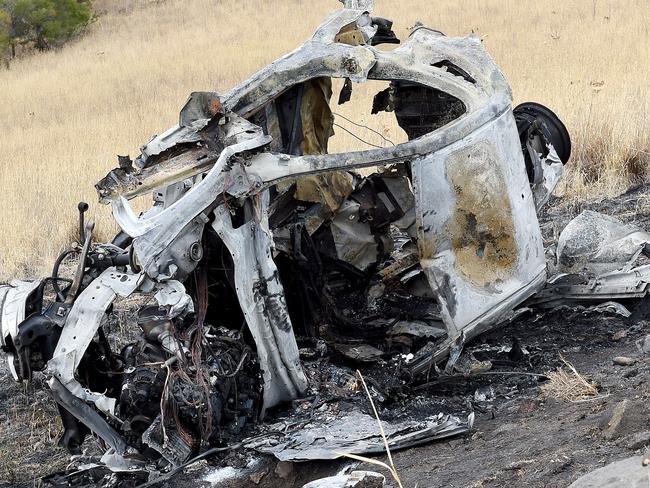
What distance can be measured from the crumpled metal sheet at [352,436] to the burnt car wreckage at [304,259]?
10 millimetres

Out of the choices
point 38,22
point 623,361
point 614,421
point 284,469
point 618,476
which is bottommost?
point 38,22

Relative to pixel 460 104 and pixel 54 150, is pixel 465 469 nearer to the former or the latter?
pixel 460 104

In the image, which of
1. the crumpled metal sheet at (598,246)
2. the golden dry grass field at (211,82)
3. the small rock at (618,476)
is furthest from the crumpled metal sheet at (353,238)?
the golden dry grass field at (211,82)

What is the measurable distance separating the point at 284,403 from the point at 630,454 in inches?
75.8

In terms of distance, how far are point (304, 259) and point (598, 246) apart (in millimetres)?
1878

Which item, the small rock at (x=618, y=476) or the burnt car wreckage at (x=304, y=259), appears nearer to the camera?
the small rock at (x=618, y=476)

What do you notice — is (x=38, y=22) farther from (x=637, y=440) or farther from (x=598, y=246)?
(x=637, y=440)

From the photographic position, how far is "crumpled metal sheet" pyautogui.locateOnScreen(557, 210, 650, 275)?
6363 mm

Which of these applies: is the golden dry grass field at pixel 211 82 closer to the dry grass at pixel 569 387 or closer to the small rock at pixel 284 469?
the dry grass at pixel 569 387

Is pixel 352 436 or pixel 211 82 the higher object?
pixel 352 436

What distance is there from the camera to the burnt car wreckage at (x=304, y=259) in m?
4.98

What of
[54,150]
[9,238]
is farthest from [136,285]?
[54,150]

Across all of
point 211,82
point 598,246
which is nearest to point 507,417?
point 598,246

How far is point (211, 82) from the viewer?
19922 mm
